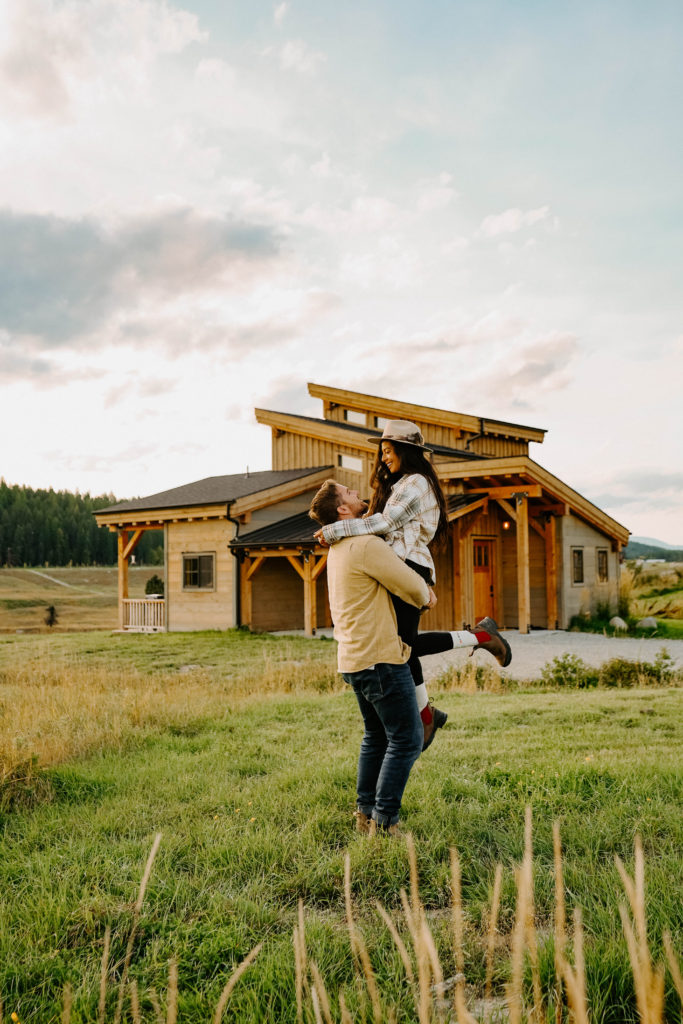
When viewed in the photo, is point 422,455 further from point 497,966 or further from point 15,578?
point 15,578

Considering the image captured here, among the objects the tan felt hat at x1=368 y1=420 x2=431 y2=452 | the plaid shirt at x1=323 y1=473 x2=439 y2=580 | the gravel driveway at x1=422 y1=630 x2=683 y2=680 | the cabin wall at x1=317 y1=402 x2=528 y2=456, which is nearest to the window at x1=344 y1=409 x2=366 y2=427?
the cabin wall at x1=317 y1=402 x2=528 y2=456

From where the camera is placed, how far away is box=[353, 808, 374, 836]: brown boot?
3.71 meters

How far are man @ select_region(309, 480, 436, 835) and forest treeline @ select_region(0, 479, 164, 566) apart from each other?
242 ft

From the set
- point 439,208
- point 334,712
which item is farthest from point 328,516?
point 439,208

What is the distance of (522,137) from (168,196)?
568cm

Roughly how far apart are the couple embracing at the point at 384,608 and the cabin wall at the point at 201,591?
52.0 ft

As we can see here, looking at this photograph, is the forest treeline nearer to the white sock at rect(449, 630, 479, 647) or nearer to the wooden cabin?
the wooden cabin

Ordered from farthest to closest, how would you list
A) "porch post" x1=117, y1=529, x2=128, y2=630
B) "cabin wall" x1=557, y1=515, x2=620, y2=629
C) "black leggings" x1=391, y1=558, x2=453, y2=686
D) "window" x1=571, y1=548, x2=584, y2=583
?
"porch post" x1=117, y1=529, x2=128, y2=630, "window" x1=571, y1=548, x2=584, y2=583, "cabin wall" x1=557, y1=515, x2=620, y2=629, "black leggings" x1=391, y1=558, x2=453, y2=686

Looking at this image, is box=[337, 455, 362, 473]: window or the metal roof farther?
box=[337, 455, 362, 473]: window

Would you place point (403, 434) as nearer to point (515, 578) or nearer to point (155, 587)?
point (515, 578)

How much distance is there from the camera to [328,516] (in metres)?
3.92

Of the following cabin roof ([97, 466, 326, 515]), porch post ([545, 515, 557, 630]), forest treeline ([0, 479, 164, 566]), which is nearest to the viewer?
porch post ([545, 515, 557, 630])

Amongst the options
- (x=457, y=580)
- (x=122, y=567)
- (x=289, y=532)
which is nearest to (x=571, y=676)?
(x=457, y=580)

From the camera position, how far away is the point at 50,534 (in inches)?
3081
